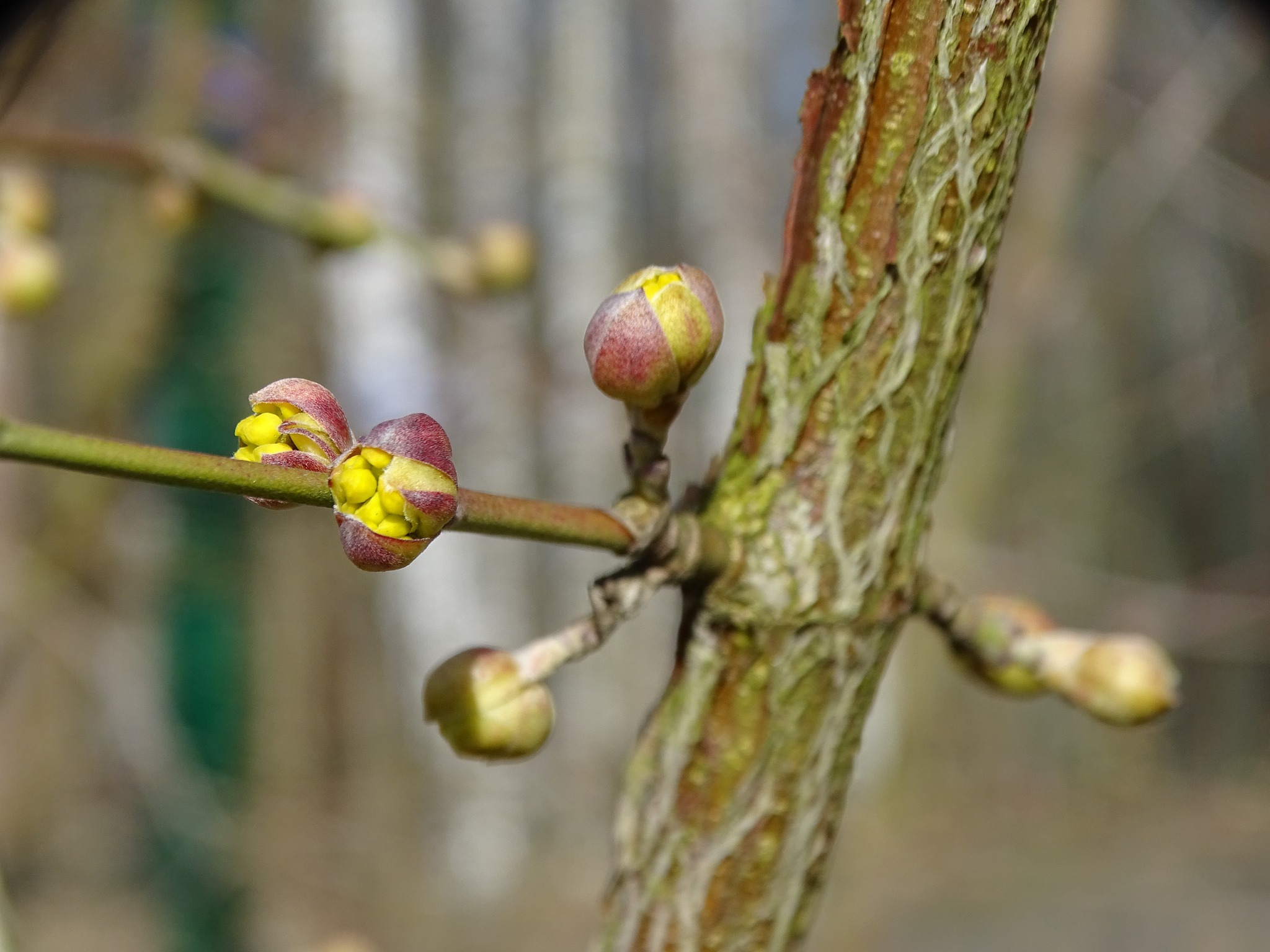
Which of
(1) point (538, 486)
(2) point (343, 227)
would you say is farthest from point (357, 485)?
(1) point (538, 486)

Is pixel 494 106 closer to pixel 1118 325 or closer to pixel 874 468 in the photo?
pixel 1118 325

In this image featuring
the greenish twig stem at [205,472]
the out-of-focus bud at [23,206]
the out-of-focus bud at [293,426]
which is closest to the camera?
the greenish twig stem at [205,472]

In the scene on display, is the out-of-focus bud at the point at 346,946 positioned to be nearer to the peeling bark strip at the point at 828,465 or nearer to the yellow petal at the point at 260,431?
Result: the peeling bark strip at the point at 828,465

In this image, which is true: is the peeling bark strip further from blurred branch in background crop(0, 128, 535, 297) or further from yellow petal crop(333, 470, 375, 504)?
blurred branch in background crop(0, 128, 535, 297)

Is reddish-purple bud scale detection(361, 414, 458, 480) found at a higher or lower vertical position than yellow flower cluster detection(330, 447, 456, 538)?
higher

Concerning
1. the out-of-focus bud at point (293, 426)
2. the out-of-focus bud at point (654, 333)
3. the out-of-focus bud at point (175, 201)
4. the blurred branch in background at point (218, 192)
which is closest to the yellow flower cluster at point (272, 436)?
the out-of-focus bud at point (293, 426)

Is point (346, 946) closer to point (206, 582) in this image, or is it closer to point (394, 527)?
point (394, 527)

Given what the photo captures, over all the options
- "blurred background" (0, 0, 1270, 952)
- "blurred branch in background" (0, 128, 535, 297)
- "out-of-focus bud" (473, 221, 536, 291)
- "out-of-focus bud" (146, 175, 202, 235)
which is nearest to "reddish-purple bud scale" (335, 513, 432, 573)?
"blurred branch in background" (0, 128, 535, 297)
